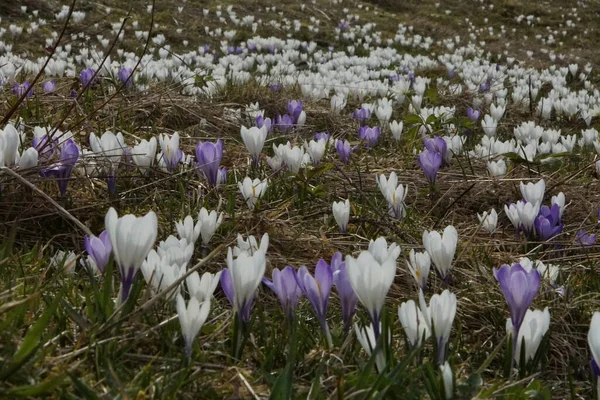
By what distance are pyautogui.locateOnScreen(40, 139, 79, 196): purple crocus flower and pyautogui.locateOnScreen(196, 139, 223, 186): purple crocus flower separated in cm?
57

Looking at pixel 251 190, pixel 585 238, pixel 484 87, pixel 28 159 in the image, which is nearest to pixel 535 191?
pixel 585 238

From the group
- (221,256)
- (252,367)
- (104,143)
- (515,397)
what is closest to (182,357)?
(252,367)

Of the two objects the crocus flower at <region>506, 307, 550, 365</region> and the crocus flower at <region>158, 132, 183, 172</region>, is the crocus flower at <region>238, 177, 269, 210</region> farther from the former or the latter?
the crocus flower at <region>506, 307, 550, 365</region>

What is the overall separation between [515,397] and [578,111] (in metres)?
6.74

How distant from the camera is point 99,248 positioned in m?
1.75

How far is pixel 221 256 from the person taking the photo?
2402 mm

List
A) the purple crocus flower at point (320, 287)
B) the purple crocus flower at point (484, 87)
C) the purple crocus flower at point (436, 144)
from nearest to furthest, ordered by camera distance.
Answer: the purple crocus flower at point (320, 287) < the purple crocus flower at point (436, 144) < the purple crocus flower at point (484, 87)

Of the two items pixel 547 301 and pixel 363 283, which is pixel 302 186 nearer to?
pixel 547 301

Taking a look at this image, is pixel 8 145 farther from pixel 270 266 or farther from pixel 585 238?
pixel 585 238

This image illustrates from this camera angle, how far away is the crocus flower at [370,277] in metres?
1.48

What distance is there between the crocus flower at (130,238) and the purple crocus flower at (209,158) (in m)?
1.33

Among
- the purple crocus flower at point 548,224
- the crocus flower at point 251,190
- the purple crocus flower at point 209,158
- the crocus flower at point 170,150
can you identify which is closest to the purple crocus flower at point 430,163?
the purple crocus flower at point 548,224

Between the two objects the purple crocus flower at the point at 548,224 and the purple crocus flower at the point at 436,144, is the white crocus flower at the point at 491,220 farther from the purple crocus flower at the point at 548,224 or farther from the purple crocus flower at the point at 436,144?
the purple crocus flower at the point at 436,144

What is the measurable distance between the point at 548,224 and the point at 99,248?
196 cm
